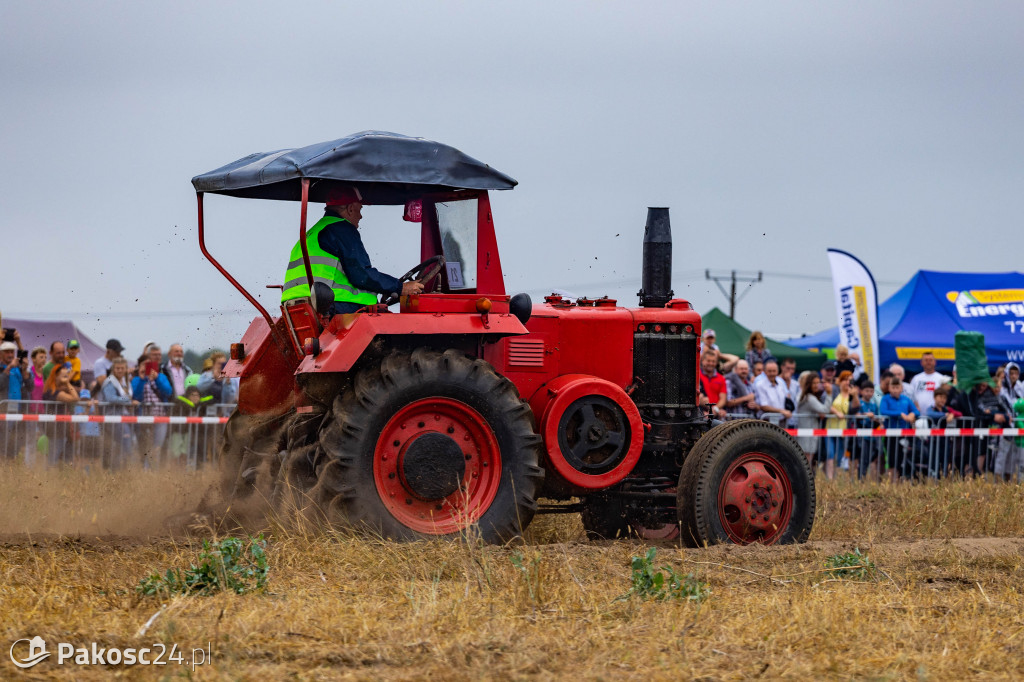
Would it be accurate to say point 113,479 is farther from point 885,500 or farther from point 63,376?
point 885,500

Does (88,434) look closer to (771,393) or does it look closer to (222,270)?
(222,270)

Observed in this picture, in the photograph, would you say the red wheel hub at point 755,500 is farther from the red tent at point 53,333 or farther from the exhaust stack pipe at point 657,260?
the red tent at point 53,333

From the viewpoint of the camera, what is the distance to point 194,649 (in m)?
4.30

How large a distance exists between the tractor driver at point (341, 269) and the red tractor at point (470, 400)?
0.12 metres

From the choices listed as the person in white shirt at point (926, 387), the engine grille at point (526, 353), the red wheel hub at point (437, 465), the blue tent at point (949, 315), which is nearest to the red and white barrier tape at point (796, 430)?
the person in white shirt at point (926, 387)

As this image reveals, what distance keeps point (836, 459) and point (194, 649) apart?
10984mm

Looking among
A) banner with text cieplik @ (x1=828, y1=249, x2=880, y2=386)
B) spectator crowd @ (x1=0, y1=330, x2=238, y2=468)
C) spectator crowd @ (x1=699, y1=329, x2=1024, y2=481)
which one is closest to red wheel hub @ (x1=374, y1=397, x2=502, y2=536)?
spectator crowd @ (x1=0, y1=330, x2=238, y2=468)

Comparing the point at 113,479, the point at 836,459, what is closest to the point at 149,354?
the point at 113,479

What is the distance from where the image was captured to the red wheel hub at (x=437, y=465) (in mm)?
6832

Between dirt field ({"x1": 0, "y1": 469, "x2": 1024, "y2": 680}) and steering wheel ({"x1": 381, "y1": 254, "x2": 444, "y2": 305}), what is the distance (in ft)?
5.11

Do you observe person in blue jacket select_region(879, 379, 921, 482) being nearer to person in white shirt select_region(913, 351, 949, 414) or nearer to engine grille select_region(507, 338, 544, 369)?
person in white shirt select_region(913, 351, 949, 414)

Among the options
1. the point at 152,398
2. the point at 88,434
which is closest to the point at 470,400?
the point at 88,434

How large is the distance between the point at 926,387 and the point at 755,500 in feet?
30.8

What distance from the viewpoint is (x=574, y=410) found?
741 centimetres
